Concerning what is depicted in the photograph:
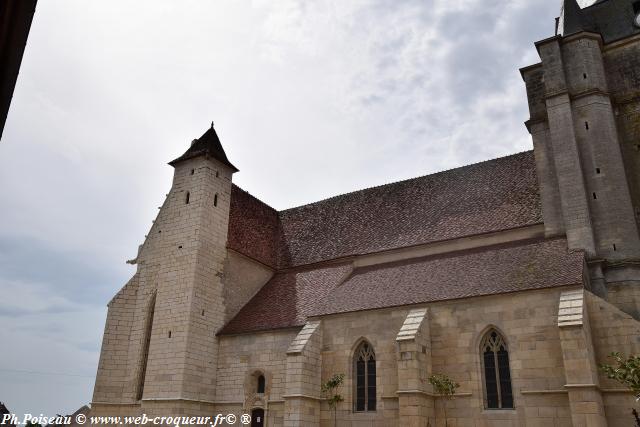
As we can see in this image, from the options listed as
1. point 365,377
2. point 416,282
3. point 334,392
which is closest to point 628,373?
point 416,282

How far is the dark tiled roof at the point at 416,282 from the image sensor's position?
50.3ft

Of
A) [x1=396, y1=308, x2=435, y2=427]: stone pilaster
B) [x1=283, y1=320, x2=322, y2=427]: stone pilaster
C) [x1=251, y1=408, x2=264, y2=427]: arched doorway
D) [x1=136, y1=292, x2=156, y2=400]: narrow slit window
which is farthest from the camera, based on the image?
[x1=136, y1=292, x2=156, y2=400]: narrow slit window

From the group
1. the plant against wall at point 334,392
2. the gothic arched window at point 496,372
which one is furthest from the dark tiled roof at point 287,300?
the gothic arched window at point 496,372

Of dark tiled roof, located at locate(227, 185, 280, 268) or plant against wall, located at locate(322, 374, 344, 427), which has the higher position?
dark tiled roof, located at locate(227, 185, 280, 268)

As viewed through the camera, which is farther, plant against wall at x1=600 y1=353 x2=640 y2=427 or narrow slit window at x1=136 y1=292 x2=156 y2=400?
narrow slit window at x1=136 y1=292 x2=156 y2=400

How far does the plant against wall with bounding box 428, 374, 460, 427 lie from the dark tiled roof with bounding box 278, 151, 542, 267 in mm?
6300

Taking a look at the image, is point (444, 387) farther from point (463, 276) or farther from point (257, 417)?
point (257, 417)

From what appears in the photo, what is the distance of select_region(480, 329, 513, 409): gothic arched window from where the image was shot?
46.6 feet

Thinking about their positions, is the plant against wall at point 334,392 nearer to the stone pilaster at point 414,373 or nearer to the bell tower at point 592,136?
the stone pilaster at point 414,373

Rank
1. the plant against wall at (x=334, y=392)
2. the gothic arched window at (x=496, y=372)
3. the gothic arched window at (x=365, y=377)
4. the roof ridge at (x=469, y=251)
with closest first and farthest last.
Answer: the gothic arched window at (x=496, y=372) < the gothic arched window at (x=365, y=377) < the plant against wall at (x=334, y=392) < the roof ridge at (x=469, y=251)

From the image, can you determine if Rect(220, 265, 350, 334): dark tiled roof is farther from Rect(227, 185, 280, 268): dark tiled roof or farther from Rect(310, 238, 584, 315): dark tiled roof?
Rect(227, 185, 280, 268): dark tiled roof

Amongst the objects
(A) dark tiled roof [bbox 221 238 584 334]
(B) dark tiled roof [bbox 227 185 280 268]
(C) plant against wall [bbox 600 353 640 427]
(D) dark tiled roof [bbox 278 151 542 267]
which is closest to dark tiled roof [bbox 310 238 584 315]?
(A) dark tiled roof [bbox 221 238 584 334]

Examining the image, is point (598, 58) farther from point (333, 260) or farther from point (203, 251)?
point (203, 251)

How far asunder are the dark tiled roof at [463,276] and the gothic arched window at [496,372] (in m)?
1.37
